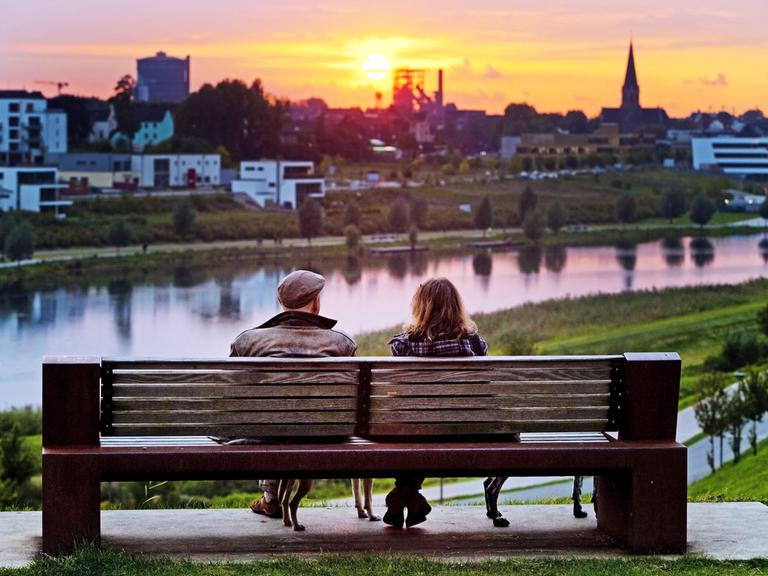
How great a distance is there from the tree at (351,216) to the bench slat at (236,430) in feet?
135

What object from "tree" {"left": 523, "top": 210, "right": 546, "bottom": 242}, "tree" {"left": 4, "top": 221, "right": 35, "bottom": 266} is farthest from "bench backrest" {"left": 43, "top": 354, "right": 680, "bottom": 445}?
"tree" {"left": 523, "top": 210, "right": 546, "bottom": 242}

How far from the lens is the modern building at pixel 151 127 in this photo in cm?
4916

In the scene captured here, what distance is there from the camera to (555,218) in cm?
4519

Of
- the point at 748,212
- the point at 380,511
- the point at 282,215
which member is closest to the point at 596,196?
the point at 748,212

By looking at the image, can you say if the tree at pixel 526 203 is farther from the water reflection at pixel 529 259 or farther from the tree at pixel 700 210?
the tree at pixel 700 210

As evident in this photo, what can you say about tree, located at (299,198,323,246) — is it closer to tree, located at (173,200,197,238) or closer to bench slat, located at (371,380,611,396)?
tree, located at (173,200,197,238)

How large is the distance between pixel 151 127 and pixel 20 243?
16.9 m

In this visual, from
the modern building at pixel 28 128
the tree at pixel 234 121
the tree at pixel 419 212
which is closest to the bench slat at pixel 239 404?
the tree at pixel 419 212

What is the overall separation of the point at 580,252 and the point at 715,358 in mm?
26626

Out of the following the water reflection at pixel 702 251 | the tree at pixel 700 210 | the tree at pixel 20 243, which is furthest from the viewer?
the tree at pixel 700 210

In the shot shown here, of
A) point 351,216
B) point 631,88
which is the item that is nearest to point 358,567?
point 351,216

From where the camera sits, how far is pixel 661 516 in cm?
250

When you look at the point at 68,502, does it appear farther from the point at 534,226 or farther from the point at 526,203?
the point at 526,203

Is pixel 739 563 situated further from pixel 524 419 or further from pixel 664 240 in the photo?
pixel 664 240
